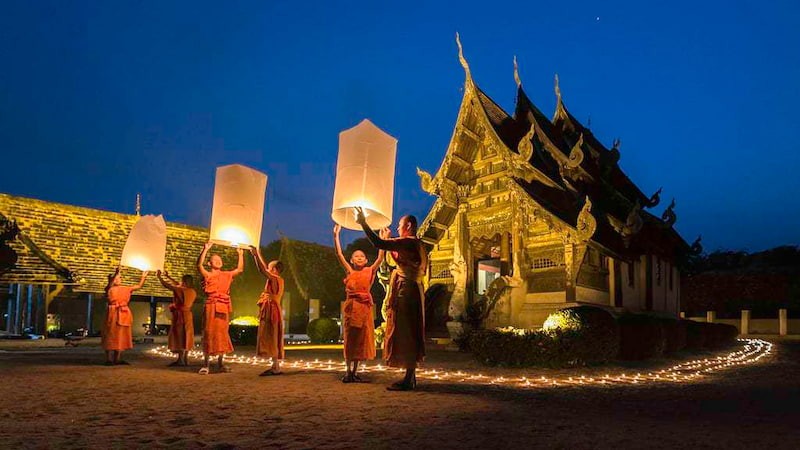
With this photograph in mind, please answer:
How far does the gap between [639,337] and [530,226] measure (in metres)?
4.06

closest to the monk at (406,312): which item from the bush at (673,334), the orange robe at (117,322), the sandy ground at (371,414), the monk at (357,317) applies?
the sandy ground at (371,414)

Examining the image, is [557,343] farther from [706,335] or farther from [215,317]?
[706,335]

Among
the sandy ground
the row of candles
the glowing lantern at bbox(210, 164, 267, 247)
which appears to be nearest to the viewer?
the sandy ground

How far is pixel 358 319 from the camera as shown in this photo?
334 inches

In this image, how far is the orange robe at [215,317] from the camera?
985cm

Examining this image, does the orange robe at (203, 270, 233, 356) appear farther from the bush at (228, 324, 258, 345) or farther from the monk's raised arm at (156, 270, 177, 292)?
the bush at (228, 324, 258, 345)

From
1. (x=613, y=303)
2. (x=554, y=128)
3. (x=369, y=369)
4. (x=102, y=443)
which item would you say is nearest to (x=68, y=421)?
(x=102, y=443)

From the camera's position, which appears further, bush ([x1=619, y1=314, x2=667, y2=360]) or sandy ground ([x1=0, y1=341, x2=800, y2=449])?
bush ([x1=619, y1=314, x2=667, y2=360])

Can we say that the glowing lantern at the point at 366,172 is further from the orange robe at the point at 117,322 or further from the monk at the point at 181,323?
the orange robe at the point at 117,322

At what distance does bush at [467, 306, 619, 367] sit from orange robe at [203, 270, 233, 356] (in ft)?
16.2

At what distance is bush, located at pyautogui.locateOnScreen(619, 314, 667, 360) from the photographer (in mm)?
12906

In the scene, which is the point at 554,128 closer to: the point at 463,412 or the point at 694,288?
the point at 463,412

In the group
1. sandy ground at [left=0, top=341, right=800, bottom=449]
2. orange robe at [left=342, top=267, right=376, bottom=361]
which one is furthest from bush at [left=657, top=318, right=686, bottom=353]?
orange robe at [left=342, top=267, right=376, bottom=361]

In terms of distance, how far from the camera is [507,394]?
24.3ft
